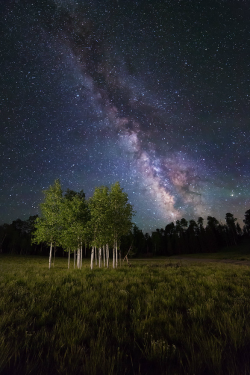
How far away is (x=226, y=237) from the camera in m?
82.6

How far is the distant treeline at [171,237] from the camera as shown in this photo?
6944cm

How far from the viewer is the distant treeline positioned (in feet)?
228

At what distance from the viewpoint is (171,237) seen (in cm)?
9394

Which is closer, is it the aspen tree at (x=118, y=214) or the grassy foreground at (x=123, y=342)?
the grassy foreground at (x=123, y=342)

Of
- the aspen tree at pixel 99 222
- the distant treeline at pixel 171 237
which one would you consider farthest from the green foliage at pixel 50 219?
the distant treeline at pixel 171 237

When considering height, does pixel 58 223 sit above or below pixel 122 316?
above

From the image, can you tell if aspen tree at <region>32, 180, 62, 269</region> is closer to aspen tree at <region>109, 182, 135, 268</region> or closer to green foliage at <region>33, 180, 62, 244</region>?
green foliage at <region>33, 180, 62, 244</region>

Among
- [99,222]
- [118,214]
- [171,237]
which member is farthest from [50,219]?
[171,237]

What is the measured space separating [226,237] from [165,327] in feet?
317

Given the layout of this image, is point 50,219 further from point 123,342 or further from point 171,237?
point 171,237

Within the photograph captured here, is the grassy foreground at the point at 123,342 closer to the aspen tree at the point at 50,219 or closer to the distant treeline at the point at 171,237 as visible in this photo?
the aspen tree at the point at 50,219

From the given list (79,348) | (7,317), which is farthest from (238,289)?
(7,317)

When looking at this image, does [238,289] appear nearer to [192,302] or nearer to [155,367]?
[192,302]

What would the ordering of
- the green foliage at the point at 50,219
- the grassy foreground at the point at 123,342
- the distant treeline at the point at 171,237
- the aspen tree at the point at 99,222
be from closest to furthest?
the grassy foreground at the point at 123,342, the aspen tree at the point at 99,222, the green foliage at the point at 50,219, the distant treeline at the point at 171,237
